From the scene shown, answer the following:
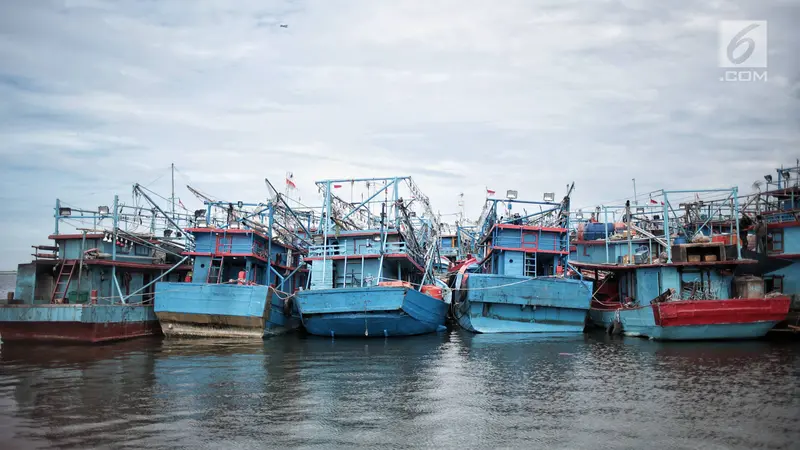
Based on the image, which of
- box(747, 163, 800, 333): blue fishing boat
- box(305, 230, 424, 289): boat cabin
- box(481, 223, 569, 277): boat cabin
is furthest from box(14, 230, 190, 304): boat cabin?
box(747, 163, 800, 333): blue fishing boat

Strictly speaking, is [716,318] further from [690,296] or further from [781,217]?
[781,217]

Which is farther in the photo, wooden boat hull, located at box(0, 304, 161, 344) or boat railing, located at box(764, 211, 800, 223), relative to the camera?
boat railing, located at box(764, 211, 800, 223)

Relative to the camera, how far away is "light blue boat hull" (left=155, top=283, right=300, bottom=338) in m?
26.9

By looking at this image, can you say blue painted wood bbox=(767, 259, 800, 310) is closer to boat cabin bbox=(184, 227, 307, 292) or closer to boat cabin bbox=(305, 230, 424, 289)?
boat cabin bbox=(305, 230, 424, 289)

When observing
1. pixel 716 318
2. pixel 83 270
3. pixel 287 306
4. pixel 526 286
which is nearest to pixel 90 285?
pixel 83 270

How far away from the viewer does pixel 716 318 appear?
24.5 m

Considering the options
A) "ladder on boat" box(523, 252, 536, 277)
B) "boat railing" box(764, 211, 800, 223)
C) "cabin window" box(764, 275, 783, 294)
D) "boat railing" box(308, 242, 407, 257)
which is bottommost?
"cabin window" box(764, 275, 783, 294)

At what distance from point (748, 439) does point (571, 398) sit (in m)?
4.22

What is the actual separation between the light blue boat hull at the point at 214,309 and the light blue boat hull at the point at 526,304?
10.4 m

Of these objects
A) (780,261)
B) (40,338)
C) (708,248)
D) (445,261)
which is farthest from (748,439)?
(445,261)

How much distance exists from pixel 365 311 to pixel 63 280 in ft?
54.7

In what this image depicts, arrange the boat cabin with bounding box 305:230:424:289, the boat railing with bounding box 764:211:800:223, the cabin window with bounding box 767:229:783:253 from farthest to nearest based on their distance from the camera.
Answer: the cabin window with bounding box 767:229:783:253 → the boat railing with bounding box 764:211:800:223 → the boat cabin with bounding box 305:230:424:289

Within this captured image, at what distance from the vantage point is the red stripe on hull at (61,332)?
86.0 ft

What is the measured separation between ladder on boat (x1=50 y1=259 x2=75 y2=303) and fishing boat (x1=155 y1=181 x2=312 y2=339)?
5.24 metres
